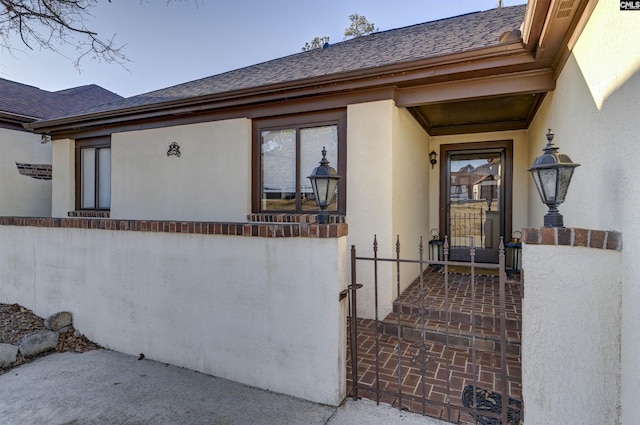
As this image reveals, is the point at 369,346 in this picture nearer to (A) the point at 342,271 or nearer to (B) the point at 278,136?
(A) the point at 342,271

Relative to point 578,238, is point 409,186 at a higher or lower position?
higher

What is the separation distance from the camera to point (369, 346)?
157 inches

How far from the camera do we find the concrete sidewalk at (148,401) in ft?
9.18

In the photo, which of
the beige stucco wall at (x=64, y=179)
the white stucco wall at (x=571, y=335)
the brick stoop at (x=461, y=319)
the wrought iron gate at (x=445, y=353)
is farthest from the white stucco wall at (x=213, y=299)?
the beige stucco wall at (x=64, y=179)

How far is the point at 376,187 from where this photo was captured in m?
4.98

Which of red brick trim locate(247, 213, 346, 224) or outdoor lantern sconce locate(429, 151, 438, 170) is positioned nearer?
red brick trim locate(247, 213, 346, 224)

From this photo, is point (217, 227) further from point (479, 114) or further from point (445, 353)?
point (479, 114)

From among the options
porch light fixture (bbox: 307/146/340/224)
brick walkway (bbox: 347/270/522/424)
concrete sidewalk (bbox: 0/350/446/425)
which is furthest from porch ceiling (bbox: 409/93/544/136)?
concrete sidewalk (bbox: 0/350/446/425)

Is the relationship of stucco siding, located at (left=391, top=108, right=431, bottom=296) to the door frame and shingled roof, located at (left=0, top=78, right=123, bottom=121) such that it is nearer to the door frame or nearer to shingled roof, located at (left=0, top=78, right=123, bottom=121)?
the door frame

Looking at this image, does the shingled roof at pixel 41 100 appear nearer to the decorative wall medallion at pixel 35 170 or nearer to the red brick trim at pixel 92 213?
the decorative wall medallion at pixel 35 170

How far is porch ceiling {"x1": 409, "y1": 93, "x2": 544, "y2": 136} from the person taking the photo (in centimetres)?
545

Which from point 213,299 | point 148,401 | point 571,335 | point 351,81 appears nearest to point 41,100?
point 351,81

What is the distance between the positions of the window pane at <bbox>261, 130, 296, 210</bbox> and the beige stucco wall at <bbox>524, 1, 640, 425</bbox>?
3.86 meters

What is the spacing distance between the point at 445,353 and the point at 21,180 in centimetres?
1106
